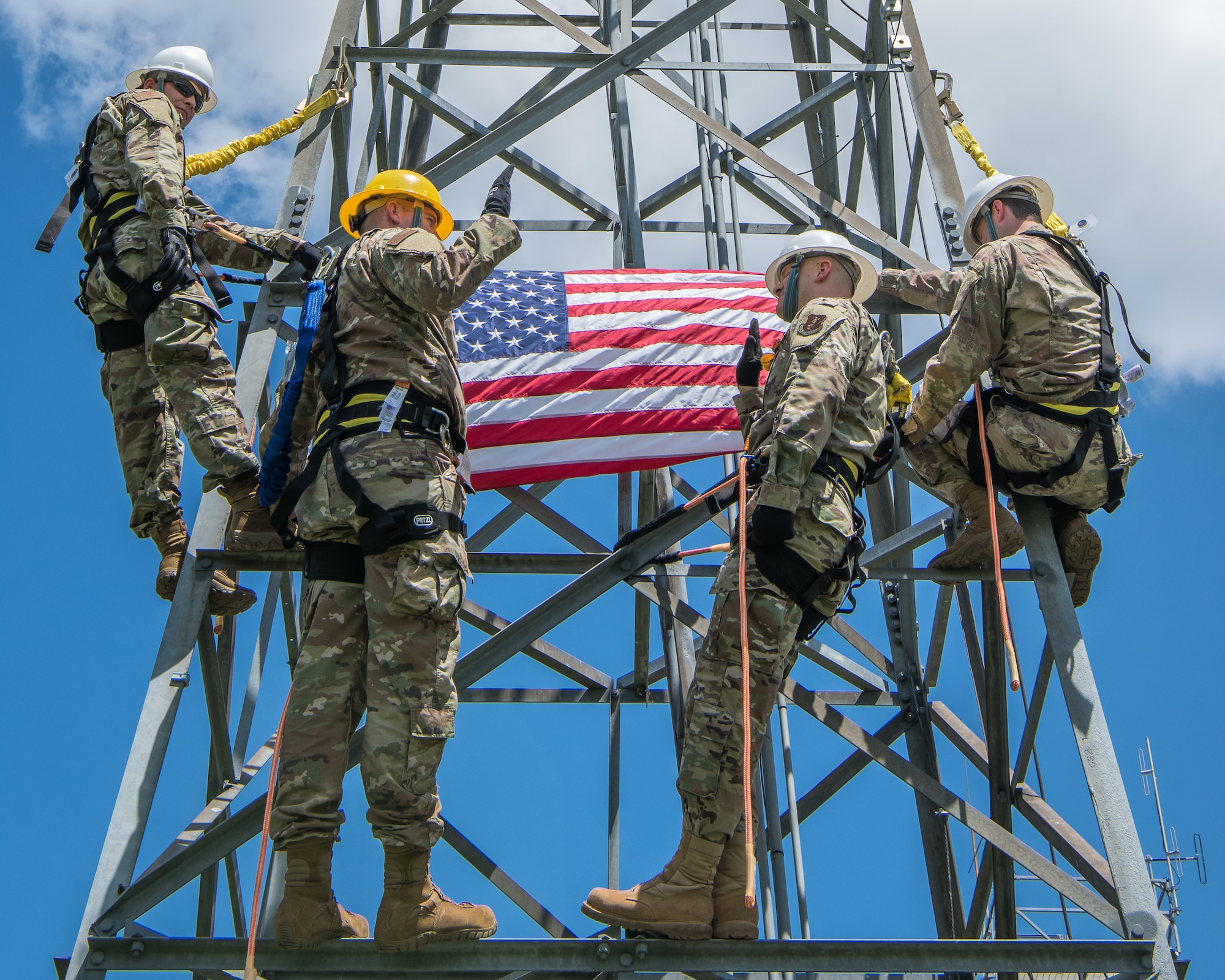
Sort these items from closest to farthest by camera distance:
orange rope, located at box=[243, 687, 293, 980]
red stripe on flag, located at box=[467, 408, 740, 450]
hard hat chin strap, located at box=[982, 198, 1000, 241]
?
orange rope, located at box=[243, 687, 293, 980]
hard hat chin strap, located at box=[982, 198, 1000, 241]
red stripe on flag, located at box=[467, 408, 740, 450]

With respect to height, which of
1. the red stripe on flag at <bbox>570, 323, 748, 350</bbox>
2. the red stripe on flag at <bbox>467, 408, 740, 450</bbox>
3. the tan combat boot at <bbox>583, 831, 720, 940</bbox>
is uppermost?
the red stripe on flag at <bbox>570, 323, 748, 350</bbox>

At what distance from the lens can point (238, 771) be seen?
8.06m

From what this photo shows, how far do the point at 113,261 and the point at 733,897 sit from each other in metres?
4.41

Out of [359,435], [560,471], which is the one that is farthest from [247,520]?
[560,471]

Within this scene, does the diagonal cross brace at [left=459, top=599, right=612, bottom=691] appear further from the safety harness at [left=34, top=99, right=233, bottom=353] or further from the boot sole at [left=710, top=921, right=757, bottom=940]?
the boot sole at [left=710, top=921, right=757, bottom=940]

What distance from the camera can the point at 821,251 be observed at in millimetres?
6891

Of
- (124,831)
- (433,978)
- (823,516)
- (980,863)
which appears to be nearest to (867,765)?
(980,863)

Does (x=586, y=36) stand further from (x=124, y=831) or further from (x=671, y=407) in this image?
(x=124, y=831)

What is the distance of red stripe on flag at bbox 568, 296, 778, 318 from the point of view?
27.4 ft

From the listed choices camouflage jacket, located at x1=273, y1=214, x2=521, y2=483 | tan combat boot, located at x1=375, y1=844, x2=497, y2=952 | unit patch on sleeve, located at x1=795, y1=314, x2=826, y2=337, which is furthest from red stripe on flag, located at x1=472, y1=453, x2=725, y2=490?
tan combat boot, located at x1=375, y1=844, x2=497, y2=952

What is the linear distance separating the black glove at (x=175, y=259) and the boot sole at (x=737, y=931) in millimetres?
4085

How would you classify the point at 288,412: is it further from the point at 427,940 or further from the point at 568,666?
the point at 568,666

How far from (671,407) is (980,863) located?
10.9 feet

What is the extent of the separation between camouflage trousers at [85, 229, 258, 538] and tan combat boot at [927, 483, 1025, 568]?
3581 millimetres
